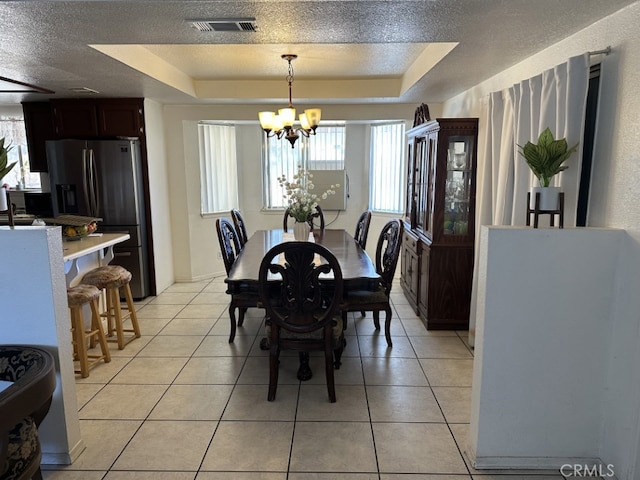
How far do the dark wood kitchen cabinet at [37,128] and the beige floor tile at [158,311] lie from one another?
2186 millimetres

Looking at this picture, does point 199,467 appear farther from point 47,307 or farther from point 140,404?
point 47,307

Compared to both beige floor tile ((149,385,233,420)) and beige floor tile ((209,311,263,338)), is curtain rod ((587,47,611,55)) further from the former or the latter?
beige floor tile ((209,311,263,338))

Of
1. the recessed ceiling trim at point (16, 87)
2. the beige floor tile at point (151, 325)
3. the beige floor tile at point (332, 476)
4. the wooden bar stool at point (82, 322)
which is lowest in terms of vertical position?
the beige floor tile at point (332, 476)

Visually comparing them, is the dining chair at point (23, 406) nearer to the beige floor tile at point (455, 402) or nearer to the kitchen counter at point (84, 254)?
the kitchen counter at point (84, 254)

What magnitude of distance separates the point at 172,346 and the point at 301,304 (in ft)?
5.04

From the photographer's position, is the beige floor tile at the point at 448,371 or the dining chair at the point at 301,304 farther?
the beige floor tile at the point at 448,371

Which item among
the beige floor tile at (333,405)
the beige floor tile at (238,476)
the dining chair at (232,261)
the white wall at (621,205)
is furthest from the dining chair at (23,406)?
the white wall at (621,205)

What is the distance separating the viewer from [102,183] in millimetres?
4480

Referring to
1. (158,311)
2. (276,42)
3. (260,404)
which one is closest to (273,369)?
(260,404)

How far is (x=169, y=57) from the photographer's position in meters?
3.61

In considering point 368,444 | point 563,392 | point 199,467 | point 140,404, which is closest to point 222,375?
point 140,404

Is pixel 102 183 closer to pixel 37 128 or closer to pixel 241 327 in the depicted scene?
pixel 37 128

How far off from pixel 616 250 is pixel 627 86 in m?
0.73

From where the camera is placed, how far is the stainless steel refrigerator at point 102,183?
4.40 metres
